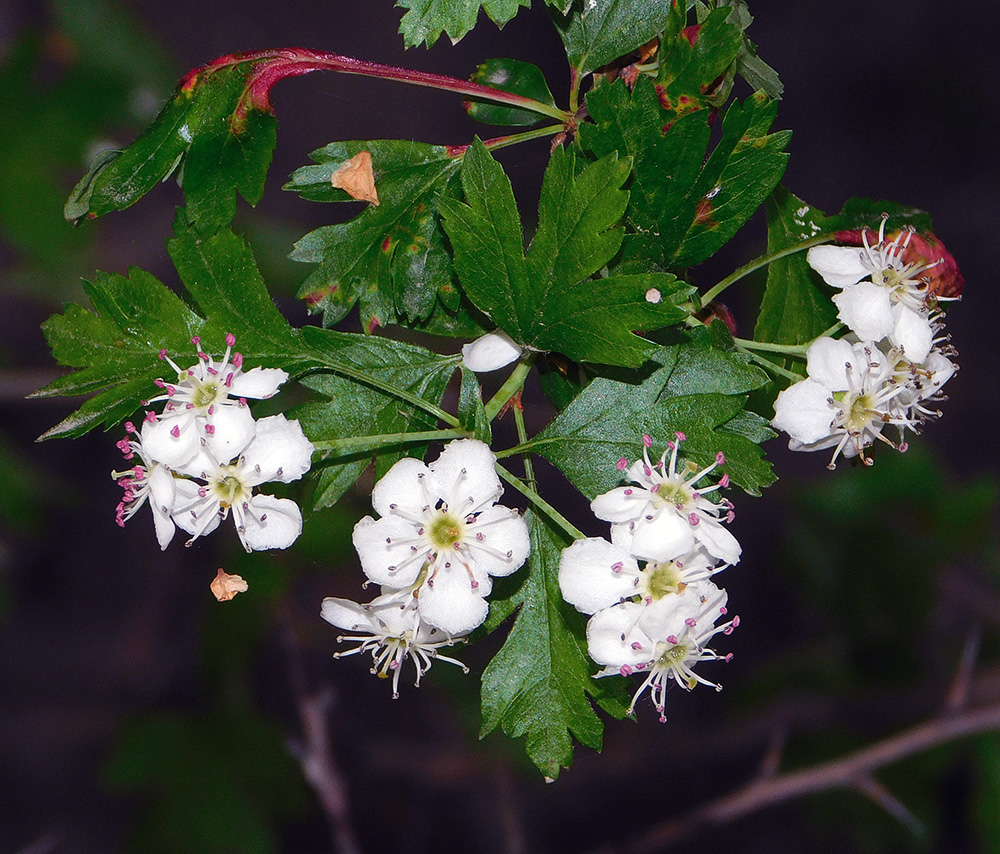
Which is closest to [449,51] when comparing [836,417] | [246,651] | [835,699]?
[246,651]

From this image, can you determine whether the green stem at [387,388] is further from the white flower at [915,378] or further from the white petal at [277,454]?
the white flower at [915,378]

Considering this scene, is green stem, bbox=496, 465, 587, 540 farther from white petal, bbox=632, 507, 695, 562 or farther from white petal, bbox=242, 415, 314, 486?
white petal, bbox=242, 415, 314, 486

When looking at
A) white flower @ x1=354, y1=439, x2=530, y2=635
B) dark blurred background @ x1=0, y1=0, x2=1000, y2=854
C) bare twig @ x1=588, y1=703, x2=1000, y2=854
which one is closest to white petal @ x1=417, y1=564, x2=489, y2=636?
white flower @ x1=354, y1=439, x2=530, y2=635

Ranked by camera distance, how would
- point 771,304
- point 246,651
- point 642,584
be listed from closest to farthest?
point 642,584
point 771,304
point 246,651

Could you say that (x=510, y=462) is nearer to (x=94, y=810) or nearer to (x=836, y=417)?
(x=836, y=417)

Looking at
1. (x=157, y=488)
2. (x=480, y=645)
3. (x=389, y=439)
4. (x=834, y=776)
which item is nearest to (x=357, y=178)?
(x=389, y=439)

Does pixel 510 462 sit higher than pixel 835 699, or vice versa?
pixel 510 462
